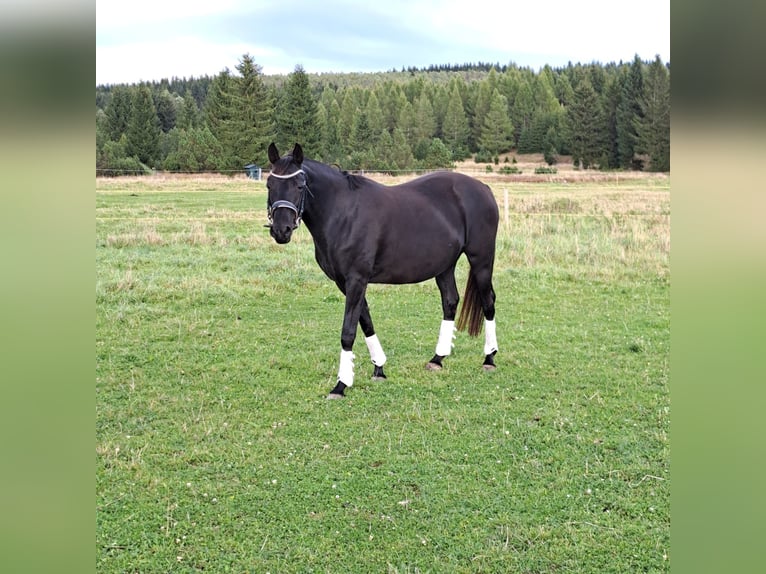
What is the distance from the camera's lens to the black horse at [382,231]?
584cm

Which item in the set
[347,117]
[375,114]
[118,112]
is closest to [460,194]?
[118,112]

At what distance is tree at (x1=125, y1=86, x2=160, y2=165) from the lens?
5222 cm

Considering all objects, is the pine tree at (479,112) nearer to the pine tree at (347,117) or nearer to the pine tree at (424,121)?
the pine tree at (424,121)

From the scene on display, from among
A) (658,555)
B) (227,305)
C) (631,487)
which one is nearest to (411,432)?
(631,487)

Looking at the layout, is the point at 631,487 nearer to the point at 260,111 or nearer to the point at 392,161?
the point at 260,111

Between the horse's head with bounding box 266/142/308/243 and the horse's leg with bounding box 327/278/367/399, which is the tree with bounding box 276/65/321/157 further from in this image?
the horse's head with bounding box 266/142/308/243

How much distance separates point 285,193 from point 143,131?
5300 cm

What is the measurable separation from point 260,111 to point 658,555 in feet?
140

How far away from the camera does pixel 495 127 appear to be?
78.2 metres

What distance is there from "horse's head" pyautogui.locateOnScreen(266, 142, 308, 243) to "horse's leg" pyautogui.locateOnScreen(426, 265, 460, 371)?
2.32 meters

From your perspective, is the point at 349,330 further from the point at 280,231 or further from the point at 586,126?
the point at 586,126

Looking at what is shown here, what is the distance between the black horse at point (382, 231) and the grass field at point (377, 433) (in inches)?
26.1

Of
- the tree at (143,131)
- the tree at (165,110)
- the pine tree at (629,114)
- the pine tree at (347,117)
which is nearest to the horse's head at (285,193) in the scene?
the tree at (143,131)
